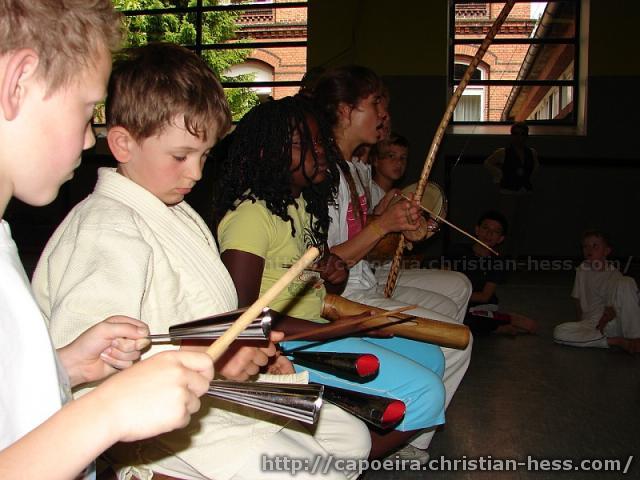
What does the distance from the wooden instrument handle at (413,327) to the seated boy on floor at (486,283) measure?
2673 mm

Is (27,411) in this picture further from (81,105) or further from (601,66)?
(601,66)

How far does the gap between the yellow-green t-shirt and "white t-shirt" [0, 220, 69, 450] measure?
1026mm

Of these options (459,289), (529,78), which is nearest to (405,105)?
(529,78)

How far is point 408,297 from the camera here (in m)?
3.02

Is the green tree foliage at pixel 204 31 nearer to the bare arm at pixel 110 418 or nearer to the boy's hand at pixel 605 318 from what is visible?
the boy's hand at pixel 605 318

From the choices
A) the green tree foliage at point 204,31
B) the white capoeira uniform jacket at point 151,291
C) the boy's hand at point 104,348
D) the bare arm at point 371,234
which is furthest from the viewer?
the green tree foliage at point 204,31

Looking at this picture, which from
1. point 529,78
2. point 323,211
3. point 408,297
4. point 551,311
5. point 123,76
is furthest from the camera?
point 529,78

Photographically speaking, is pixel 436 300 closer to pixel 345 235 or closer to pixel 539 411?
pixel 345 235

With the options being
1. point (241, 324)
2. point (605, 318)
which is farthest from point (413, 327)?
point (605, 318)

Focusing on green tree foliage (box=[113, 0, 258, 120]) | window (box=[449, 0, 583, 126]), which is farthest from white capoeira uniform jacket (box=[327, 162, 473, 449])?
green tree foliage (box=[113, 0, 258, 120])

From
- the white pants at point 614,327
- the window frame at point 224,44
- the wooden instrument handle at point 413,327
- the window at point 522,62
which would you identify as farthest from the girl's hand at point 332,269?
the window frame at point 224,44

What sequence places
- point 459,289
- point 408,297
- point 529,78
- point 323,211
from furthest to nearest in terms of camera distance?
point 529,78
point 459,289
point 408,297
point 323,211

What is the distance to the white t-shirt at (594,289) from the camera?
484 cm

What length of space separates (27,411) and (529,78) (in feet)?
32.9
